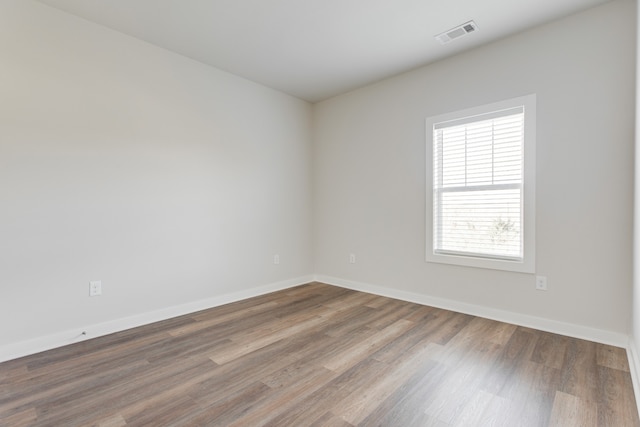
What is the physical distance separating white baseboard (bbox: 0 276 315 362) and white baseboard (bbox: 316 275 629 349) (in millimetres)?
1536

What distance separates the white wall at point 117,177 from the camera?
2.28 m

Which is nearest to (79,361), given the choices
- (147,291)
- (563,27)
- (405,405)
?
(147,291)

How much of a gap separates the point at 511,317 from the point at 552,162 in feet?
4.60

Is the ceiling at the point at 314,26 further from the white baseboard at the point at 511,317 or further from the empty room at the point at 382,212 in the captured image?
the white baseboard at the point at 511,317

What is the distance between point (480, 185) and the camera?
10.1 feet

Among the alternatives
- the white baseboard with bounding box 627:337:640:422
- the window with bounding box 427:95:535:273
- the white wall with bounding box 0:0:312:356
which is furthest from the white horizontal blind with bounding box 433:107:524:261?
the white wall with bounding box 0:0:312:356

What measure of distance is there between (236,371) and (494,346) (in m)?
1.91

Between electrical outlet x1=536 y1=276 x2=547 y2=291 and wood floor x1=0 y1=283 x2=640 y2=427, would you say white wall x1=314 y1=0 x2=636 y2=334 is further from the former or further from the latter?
wood floor x1=0 y1=283 x2=640 y2=427

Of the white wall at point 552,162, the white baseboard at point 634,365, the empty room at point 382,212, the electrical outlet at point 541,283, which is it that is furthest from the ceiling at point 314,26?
the white baseboard at point 634,365

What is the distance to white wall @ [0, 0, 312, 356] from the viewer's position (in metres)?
2.28

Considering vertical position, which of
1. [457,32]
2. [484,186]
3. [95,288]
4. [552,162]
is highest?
[457,32]

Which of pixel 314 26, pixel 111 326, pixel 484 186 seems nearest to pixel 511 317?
pixel 484 186

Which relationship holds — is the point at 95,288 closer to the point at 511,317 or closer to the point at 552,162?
the point at 511,317

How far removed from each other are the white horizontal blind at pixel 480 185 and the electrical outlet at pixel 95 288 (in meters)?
3.19
